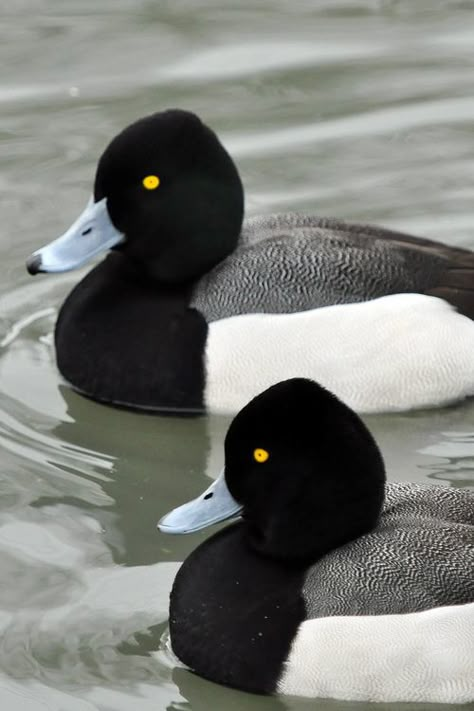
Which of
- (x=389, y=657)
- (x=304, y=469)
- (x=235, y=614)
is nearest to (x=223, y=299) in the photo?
(x=304, y=469)

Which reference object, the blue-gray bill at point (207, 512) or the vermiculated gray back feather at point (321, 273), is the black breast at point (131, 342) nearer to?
the vermiculated gray back feather at point (321, 273)

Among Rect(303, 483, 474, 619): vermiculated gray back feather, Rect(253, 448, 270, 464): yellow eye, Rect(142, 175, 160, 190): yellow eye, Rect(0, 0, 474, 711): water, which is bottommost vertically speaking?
Rect(0, 0, 474, 711): water

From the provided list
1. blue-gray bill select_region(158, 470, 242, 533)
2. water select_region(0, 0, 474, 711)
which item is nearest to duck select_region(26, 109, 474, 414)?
water select_region(0, 0, 474, 711)

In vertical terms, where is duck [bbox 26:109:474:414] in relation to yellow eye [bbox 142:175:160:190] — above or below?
below

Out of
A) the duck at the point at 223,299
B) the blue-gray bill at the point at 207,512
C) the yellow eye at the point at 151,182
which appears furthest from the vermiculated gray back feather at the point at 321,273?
the blue-gray bill at the point at 207,512

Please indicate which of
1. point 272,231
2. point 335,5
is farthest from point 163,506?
point 335,5

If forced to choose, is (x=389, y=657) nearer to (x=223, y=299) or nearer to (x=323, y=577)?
(x=323, y=577)

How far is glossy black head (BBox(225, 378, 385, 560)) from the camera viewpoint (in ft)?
19.0

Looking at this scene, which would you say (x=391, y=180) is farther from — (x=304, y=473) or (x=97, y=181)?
(x=304, y=473)

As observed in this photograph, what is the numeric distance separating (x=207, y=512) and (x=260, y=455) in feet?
0.99

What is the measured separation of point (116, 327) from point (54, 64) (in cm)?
400

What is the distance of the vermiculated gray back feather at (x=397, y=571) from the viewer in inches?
227

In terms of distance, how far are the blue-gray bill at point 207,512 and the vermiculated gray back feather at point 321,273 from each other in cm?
182

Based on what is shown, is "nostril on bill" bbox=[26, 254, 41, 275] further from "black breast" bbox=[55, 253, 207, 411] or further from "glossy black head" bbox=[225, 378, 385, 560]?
"glossy black head" bbox=[225, 378, 385, 560]
